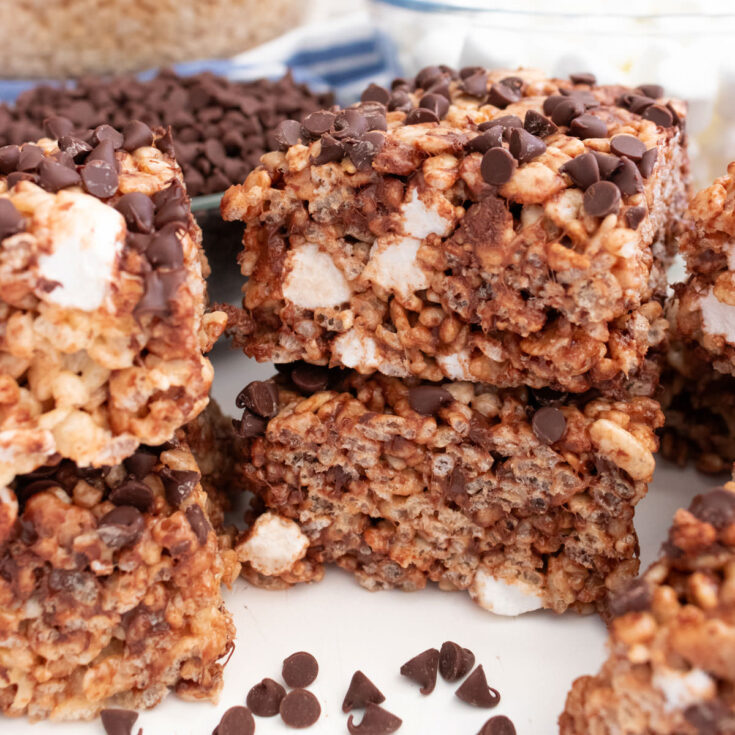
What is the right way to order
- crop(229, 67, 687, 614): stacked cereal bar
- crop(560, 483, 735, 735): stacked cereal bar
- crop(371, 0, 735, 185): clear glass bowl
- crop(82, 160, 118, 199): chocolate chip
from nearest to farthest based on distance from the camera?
crop(560, 483, 735, 735): stacked cereal bar
crop(82, 160, 118, 199): chocolate chip
crop(229, 67, 687, 614): stacked cereal bar
crop(371, 0, 735, 185): clear glass bowl

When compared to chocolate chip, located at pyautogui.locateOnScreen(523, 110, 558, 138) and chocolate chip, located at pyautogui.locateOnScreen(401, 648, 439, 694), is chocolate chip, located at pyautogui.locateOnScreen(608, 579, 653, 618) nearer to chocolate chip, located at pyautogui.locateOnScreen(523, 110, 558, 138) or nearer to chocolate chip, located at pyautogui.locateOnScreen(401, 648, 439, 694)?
chocolate chip, located at pyautogui.locateOnScreen(401, 648, 439, 694)

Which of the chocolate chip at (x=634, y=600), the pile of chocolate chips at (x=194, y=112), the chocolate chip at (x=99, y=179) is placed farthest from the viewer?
the pile of chocolate chips at (x=194, y=112)

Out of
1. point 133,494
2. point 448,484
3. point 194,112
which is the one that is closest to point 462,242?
point 448,484

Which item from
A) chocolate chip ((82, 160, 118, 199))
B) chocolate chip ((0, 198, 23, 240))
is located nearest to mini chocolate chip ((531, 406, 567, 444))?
chocolate chip ((82, 160, 118, 199))

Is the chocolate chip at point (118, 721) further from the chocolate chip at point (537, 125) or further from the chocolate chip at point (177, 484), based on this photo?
the chocolate chip at point (537, 125)

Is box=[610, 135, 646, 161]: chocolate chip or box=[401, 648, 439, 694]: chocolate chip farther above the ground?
box=[610, 135, 646, 161]: chocolate chip

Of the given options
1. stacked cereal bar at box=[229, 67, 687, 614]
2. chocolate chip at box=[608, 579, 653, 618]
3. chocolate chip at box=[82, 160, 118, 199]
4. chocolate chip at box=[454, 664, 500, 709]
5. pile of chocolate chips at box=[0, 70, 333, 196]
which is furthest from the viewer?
pile of chocolate chips at box=[0, 70, 333, 196]

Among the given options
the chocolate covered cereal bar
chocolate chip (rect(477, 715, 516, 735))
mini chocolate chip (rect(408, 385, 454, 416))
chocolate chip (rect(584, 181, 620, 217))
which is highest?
chocolate chip (rect(584, 181, 620, 217))

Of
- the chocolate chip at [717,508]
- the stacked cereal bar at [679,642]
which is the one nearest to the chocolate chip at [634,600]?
the stacked cereal bar at [679,642]

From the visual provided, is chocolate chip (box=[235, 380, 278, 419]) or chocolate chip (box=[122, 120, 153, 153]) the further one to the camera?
chocolate chip (box=[235, 380, 278, 419])
